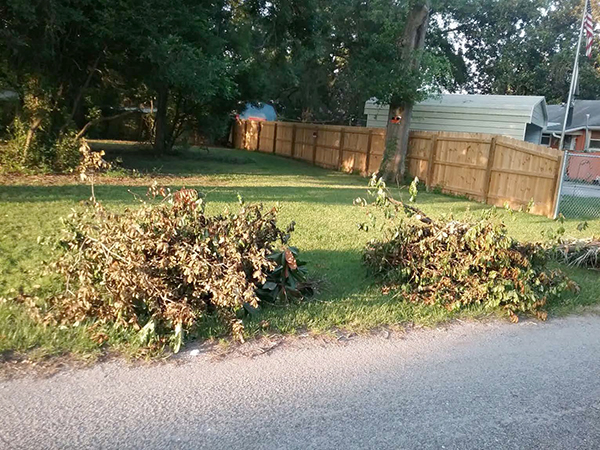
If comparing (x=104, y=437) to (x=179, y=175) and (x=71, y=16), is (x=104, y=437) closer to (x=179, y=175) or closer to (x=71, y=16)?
(x=71, y=16)

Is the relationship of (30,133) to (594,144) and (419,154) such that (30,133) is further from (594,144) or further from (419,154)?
(594,144)

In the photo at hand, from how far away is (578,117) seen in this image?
28.7m

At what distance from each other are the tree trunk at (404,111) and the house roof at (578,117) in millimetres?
12434

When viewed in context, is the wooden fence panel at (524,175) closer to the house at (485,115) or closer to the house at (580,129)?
the house at (485,115)

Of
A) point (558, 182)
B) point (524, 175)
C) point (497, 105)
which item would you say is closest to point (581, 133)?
point (497, 105)

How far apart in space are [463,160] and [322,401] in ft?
43.7

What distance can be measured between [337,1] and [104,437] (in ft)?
55.6

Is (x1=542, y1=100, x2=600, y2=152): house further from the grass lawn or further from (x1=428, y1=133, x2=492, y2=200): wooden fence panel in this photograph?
the grass lawn

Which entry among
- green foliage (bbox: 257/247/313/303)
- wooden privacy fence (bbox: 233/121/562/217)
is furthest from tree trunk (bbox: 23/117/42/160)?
wooden privacy fence (bbox: 233/121/562/217)

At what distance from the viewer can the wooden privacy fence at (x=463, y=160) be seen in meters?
13.0

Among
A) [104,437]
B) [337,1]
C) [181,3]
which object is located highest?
[337,1]

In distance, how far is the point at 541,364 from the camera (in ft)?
14.6

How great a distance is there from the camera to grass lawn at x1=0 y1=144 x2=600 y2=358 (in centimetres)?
432

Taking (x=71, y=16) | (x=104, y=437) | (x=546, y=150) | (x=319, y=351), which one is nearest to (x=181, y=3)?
(x=71, y=16)
